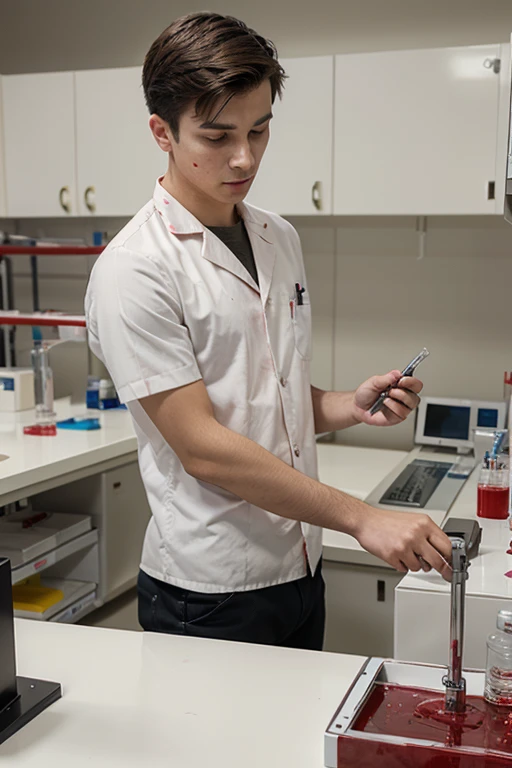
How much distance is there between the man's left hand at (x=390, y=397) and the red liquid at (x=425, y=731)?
0.57 metres

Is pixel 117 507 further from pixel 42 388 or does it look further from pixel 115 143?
pixel 115 143

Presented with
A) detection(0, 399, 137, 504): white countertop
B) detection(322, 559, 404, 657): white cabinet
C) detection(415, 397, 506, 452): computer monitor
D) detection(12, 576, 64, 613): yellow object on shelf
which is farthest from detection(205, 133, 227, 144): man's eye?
detection(415, 397, 506, 452): computer monitor

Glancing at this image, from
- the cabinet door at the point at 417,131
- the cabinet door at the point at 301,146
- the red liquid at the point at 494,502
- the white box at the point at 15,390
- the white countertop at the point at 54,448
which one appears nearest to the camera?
the red liquid at the point at 494,502

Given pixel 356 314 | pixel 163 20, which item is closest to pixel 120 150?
pixel 163 20

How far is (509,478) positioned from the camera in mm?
1875

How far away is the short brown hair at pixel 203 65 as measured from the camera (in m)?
1.29

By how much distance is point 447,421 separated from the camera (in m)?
2.89

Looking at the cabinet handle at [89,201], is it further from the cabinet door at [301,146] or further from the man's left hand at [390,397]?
the man's left hand at [390,397]

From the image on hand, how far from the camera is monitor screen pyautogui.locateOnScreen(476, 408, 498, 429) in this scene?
2.79m

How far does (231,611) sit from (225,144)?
785 millimetres

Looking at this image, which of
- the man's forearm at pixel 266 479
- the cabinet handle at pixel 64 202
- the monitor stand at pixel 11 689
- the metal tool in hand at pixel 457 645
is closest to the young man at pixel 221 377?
the man's forearm at pixel 266 479

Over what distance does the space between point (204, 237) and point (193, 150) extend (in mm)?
153

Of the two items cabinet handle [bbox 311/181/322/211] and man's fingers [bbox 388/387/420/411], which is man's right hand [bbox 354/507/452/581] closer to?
man's fingers [bbox 388/387/420/411]

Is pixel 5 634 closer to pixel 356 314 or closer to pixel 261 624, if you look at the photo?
pixel 261 624
